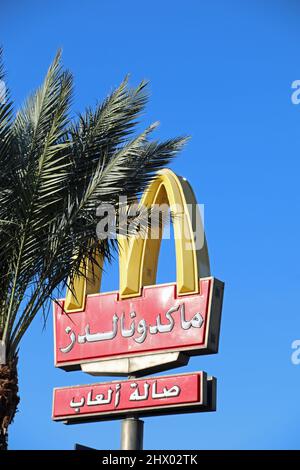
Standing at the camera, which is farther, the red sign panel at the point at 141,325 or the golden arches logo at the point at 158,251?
the golden arches logo at the point at 158,251

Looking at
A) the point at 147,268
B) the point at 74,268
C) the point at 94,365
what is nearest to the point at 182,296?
the point at 147,268

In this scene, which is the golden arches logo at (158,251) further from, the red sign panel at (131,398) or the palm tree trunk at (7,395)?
the palm tree trunk at (7,395)

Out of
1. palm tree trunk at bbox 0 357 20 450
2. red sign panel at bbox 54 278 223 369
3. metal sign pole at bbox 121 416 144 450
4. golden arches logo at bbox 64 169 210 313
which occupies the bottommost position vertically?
palm tree trunk at bbox 0 357 20 450

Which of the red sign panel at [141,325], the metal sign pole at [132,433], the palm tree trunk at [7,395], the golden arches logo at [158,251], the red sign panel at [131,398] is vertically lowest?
the palm tree trunk at [7,395]

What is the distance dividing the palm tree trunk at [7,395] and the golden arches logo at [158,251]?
9.16 metres

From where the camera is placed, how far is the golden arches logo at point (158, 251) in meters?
26.1

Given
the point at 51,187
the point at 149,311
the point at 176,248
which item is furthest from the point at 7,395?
the point at 149,311

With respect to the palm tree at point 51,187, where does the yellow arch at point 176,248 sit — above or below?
above

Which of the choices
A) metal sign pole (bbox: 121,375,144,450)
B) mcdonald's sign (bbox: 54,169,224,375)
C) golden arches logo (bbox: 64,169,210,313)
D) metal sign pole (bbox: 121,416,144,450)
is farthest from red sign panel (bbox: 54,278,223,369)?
metal sign pole (bbox: 121,416,144,450)

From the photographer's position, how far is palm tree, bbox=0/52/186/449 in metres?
16.5

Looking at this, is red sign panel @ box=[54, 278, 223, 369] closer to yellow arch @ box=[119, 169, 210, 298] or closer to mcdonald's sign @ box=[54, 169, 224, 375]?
mcdonald's sign @ box=[54, 169, 224, 375]

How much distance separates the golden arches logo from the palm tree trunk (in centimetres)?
916

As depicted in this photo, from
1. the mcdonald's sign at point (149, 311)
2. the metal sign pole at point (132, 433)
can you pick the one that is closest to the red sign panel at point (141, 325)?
the mcdonald's sign at point (149, 311)
